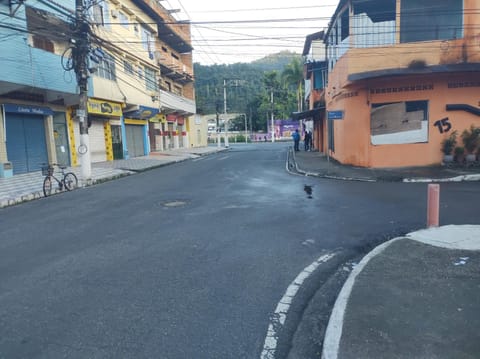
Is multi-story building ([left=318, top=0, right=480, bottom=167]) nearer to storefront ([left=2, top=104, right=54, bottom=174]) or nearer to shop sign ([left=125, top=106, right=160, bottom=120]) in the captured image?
storefront ([left=2, top=104, right=54, bottom=174])

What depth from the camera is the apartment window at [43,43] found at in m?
17.7

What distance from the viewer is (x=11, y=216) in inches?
360

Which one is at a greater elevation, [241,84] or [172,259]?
[241,84]

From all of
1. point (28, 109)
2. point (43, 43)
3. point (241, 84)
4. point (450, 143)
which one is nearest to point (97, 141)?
point (28, 109)

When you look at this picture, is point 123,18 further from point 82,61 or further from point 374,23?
point 374,23

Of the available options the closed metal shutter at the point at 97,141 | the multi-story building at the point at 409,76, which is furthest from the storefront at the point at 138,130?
the multi-story building at the point at 409,76

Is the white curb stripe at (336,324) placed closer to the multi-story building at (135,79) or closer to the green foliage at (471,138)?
the green foliage at (471,138)

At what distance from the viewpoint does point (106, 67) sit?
23953mm

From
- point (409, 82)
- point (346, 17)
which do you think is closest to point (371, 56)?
point (409, 82)

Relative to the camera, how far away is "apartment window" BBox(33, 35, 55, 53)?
698 inches

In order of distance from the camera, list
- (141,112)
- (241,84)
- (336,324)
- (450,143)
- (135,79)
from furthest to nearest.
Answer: (241,84) < (141,112) < (135,79) < (450,143) < (336,324)

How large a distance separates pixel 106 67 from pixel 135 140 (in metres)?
7.25

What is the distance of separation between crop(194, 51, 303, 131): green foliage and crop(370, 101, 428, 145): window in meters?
47.0

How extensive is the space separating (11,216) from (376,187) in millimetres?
10744
